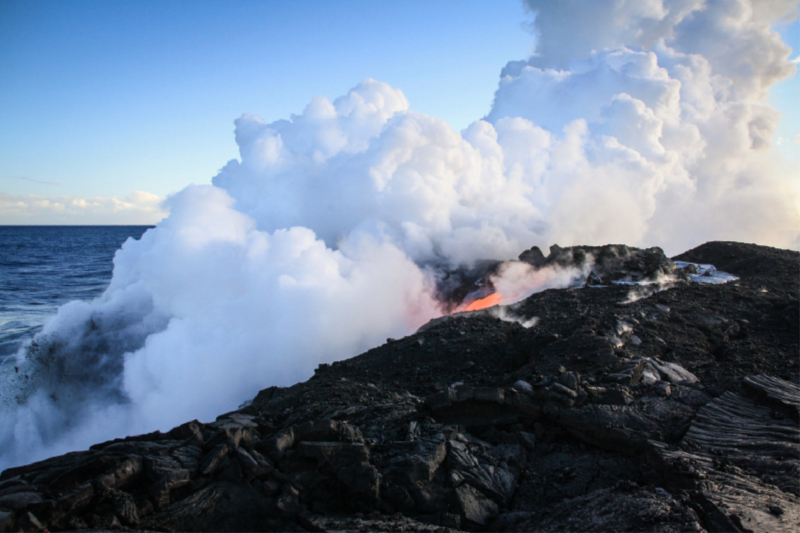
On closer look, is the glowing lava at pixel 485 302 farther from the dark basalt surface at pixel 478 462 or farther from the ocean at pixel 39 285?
the ocean at pixel 39 285

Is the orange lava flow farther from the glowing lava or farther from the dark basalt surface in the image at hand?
the dark basalt surface

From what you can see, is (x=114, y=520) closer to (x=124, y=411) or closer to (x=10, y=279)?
(x=124, y=411)

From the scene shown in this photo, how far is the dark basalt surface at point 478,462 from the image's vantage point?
4801mm

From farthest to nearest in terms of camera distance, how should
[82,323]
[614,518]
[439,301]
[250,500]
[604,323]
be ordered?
[439,301] → [82,323] → [604,323] → [250,500] → [614,518]

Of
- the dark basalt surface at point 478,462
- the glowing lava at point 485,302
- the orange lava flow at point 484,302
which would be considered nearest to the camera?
the dark basalt surface at point 478,462

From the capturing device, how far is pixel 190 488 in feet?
17.7

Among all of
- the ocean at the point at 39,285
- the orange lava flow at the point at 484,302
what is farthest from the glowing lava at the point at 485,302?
the ocean at the point at 39,285

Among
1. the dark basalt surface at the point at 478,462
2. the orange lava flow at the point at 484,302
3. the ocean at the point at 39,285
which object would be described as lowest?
the ocean at the point at 39,285

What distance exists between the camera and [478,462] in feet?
20.1

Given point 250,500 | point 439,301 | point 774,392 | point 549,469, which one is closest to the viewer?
point 250,500

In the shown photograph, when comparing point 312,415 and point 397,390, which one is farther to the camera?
point 397,390

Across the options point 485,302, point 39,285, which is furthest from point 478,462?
point 39,285

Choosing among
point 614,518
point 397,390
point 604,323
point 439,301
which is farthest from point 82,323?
point 614,518

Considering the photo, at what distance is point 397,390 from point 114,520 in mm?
5801
